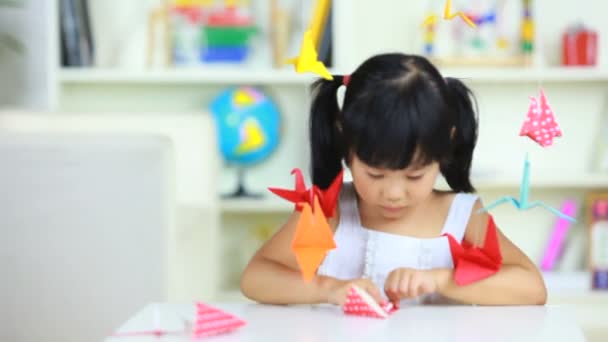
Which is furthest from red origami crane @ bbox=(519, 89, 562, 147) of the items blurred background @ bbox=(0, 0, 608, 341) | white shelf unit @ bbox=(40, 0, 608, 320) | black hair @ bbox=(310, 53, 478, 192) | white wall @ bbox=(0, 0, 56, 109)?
white wall @ bbox=(0, 0, 56, 109)

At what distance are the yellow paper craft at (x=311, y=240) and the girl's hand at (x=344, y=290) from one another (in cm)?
8

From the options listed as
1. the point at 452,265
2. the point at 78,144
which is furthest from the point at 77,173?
the point at 452,265

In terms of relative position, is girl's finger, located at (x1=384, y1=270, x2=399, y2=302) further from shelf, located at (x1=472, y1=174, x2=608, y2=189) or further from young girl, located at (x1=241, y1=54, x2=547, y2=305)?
shelf, located at (x1=472, y1=174, x2=608, y2=189)

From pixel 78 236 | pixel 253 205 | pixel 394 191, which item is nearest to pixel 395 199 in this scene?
pixel 394 191

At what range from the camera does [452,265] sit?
3.97ft

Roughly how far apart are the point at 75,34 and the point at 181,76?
0.35 meters

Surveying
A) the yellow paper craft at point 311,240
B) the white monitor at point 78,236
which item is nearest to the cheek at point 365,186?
the yellow paper craft at point 311,240

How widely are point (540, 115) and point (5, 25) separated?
7.65ft

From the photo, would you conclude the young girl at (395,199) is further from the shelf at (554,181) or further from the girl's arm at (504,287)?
the shelf at (554,181)

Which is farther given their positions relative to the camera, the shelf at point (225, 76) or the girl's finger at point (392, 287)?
the shelf at point (225, 76)

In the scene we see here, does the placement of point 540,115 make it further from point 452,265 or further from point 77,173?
point 77,173

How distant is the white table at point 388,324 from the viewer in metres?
0.94

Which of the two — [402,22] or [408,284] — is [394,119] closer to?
[408,284]

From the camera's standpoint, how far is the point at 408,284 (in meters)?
1.07
